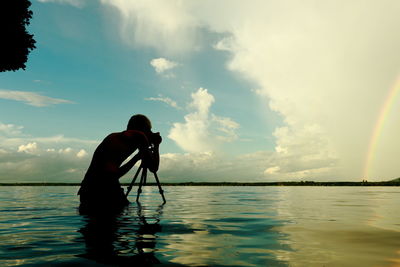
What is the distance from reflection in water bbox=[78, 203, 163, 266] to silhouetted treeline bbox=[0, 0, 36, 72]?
32.9 ft

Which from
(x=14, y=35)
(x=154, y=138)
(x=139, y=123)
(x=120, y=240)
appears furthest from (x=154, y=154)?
(x=14, y=35)

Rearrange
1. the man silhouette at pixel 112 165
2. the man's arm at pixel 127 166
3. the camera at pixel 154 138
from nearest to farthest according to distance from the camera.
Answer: the man silhouette at pixel 112 165 < the man's arm at pixel 127 166 < the camera at pixel 154 138

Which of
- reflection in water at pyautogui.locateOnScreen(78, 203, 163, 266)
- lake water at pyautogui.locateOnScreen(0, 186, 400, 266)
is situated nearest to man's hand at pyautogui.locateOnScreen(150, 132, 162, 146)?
reflection in water at pyautogui.locateOnScreen(78, 203, 163, 266)

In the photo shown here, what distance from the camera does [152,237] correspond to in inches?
202

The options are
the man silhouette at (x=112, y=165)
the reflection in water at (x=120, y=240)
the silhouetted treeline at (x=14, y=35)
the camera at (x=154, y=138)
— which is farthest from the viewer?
the silhouetted treeline at (x=14, y=35)

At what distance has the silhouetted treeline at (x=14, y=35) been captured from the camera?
1341 cm

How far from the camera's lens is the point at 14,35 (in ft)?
45.5

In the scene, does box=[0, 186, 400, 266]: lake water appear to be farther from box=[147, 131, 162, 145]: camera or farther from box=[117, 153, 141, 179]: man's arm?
box=[147, 131, 162, 145]: camera

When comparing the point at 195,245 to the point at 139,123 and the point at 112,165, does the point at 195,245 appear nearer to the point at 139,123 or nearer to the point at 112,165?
the point at 112,165

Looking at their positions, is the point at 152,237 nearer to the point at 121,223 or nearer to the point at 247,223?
the point at 121,223

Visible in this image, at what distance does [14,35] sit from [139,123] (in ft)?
28.3

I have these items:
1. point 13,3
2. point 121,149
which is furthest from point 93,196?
point 13,3

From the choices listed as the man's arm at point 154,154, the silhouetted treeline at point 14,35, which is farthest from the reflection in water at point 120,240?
the silhouetted treeline at point 14,35

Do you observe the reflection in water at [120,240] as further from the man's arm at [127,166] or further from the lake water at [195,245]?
the man's arm at [127,166]
